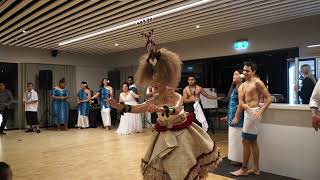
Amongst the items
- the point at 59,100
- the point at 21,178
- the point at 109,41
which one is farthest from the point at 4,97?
the point at 21,178

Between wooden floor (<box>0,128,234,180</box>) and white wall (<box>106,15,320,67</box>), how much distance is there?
8.38ft

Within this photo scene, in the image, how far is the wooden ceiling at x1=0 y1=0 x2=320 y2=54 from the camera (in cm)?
490

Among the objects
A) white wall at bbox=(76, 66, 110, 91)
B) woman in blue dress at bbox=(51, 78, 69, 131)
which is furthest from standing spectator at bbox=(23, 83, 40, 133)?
white wall at bbox=(76, 66, 110, 91)

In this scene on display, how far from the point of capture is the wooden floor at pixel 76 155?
163 inches

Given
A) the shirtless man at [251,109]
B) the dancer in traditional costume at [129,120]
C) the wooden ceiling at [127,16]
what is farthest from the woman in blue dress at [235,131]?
the dancer in traditional costume at [129,120]

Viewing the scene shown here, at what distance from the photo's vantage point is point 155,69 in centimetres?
224

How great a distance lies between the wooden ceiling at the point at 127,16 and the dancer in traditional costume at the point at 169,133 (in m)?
2.84

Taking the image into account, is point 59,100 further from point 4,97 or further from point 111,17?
point 111,17

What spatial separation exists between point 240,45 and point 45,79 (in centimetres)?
650

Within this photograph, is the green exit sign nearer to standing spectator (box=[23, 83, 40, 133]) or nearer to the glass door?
the glass door

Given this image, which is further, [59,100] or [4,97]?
[59,100]

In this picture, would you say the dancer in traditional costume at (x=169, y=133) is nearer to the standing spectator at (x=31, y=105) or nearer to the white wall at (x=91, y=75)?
the standing spectator at (x=31, y=105)

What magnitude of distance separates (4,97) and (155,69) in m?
7.63

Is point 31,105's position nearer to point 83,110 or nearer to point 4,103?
point 4,103
